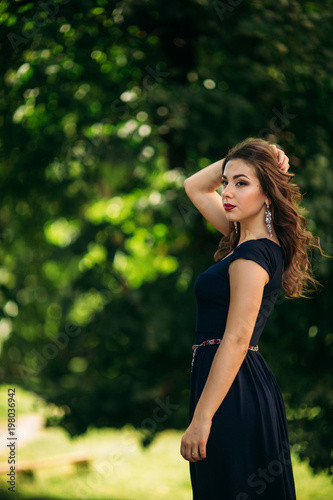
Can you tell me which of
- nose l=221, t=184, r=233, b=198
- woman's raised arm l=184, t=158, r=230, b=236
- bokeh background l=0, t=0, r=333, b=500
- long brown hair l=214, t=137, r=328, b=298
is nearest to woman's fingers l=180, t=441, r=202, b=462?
long brown hair l=214, t=137, r=328, b=298

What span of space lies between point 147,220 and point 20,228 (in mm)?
1419

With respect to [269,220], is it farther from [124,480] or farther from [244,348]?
[124,480]

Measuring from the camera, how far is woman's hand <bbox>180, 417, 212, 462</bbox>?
2.13 m

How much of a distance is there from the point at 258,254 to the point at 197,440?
0.77m

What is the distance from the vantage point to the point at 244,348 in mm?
2146

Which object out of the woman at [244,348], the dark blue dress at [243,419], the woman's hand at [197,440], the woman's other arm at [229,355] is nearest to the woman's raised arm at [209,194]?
the woman at [244,348]

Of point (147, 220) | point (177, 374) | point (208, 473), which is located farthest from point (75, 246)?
point (208, 473)

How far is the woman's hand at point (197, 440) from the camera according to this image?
2.13 m

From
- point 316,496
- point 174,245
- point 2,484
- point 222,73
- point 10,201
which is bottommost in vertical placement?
point 316,496

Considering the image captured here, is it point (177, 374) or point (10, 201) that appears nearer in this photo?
point (177, 374)

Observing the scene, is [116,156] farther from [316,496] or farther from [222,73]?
[316,496]

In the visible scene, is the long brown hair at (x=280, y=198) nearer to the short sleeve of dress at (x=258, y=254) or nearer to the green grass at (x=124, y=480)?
the short sleeve of dress at (x=258, y=254)

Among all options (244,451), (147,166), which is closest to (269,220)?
(244,451)

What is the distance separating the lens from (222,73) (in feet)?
15.4
